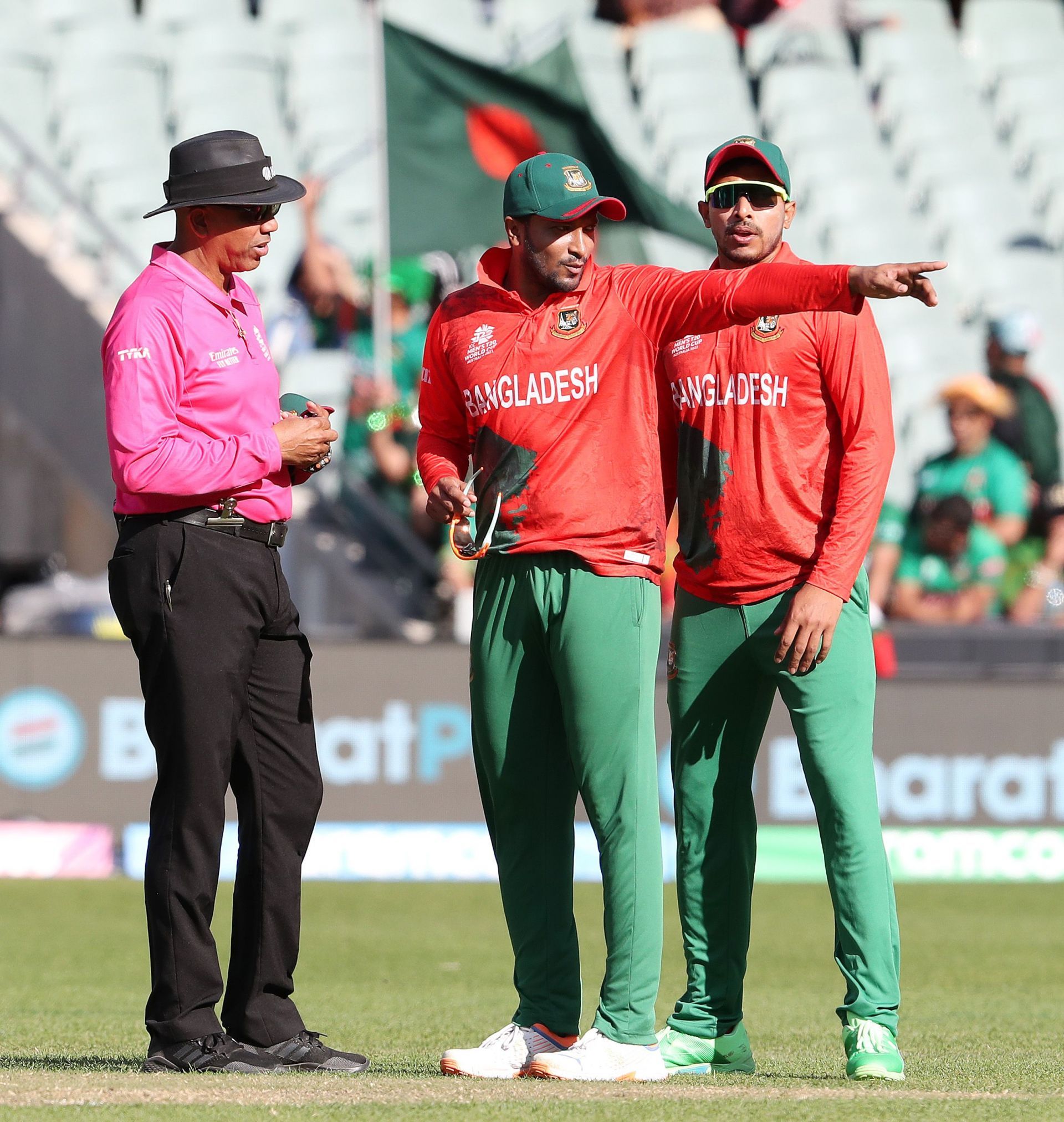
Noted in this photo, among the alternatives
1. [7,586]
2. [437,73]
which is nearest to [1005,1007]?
[437,73]

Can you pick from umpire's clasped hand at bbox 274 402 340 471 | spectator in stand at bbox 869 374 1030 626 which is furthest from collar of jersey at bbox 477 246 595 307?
spectator in stand at bbox 869 374 1030 626

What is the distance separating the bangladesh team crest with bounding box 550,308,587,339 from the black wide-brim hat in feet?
2.36

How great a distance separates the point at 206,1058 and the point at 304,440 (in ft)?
5.02

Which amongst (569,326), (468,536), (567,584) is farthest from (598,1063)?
(569,326)

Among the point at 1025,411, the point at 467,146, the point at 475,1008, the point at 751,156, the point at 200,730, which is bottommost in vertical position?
the point at 475,1008

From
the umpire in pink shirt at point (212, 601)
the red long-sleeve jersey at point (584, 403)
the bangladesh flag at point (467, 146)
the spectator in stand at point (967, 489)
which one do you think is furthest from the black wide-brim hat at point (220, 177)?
the bangladesh flag at point (467, 146)

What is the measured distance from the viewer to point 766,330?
5.16 meters

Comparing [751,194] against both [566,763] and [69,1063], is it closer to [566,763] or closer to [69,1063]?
[566,763]

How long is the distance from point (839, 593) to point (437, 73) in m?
10.1

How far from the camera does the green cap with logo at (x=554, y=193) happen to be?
4805mm

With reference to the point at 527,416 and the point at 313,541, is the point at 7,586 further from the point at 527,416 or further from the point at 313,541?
the point at 527,416

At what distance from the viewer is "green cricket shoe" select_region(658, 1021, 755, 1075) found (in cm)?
513

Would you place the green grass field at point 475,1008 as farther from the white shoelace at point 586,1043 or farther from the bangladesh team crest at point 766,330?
the bangladesh team crest at point 766,330

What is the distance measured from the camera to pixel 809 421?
516 cm
